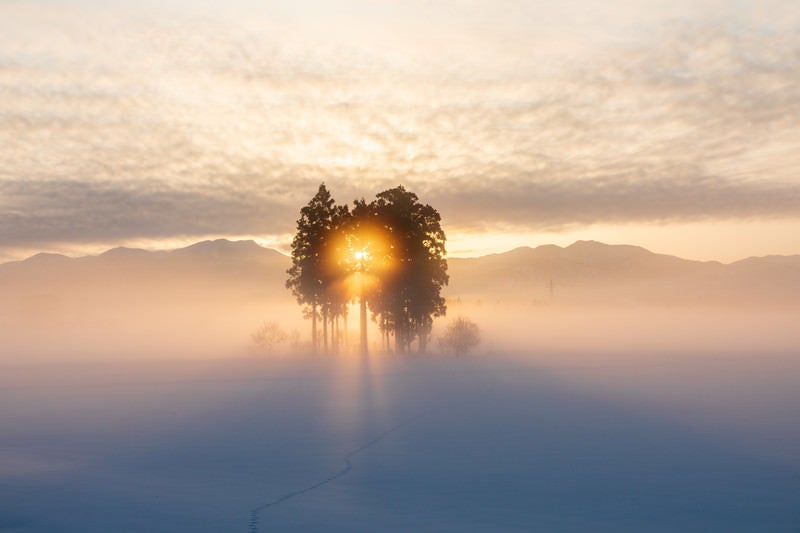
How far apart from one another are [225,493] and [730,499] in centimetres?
1287

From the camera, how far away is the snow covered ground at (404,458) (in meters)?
19.5

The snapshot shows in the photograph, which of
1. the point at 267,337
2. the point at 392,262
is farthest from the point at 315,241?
the point at 267,337

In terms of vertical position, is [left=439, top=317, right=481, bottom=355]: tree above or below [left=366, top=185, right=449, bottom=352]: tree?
below

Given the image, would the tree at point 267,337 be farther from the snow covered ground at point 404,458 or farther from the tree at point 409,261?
the snow covered ground at point 404,458

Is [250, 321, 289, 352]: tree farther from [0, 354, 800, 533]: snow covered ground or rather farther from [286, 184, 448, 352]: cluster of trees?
[0, 354, 800, 533]: snow covered ground

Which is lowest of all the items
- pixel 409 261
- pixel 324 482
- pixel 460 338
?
pixel 324 482

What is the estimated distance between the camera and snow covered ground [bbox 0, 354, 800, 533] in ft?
63.9

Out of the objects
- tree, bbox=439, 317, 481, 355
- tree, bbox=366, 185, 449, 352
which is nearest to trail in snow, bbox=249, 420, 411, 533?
tree, bbox=366, 185, 449, 352

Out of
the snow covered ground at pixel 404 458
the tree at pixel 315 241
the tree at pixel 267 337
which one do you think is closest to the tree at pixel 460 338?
the tree at pixel 315 241

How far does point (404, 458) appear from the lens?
26.5 metres

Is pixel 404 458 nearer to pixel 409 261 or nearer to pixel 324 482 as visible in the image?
pixel 324 482

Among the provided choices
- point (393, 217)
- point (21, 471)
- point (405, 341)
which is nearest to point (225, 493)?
point (21, 471)

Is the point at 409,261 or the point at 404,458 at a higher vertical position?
the point at 409,261

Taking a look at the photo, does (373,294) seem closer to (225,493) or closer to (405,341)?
(405,341)
